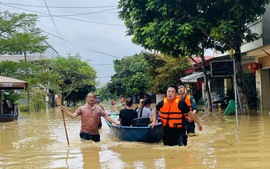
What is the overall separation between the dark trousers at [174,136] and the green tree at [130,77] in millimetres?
36863

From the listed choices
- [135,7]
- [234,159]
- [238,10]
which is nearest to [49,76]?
[135,7]

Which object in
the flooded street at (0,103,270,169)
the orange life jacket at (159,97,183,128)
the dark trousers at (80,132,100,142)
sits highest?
the orange life jacket at (159,97,183,128)

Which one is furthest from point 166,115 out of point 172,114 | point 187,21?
point 187,21

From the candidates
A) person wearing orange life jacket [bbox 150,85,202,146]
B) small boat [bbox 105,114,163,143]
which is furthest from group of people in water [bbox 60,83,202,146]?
small boat [bbox 105,114,163,143]

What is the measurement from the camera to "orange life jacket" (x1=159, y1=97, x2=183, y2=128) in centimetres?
639

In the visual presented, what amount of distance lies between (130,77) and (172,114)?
42.0 m

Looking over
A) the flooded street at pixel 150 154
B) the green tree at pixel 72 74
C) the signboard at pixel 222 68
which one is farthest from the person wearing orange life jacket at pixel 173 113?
the green tree at pixel 72 74

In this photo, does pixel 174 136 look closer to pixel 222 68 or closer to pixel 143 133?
pixel 143 133

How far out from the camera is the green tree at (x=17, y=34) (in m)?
23.4

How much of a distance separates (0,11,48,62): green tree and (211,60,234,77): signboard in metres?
13.7

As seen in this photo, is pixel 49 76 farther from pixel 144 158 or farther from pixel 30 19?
pixel 144 158

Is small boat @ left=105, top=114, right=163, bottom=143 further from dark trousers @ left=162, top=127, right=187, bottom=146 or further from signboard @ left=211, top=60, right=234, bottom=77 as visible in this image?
signboard @ left=211, top=60, right=234, bottom=77

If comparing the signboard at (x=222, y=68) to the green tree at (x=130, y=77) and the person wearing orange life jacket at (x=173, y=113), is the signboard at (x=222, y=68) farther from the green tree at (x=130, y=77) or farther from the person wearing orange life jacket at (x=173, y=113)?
the green tree at (x=130, y=77)

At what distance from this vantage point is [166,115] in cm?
645
